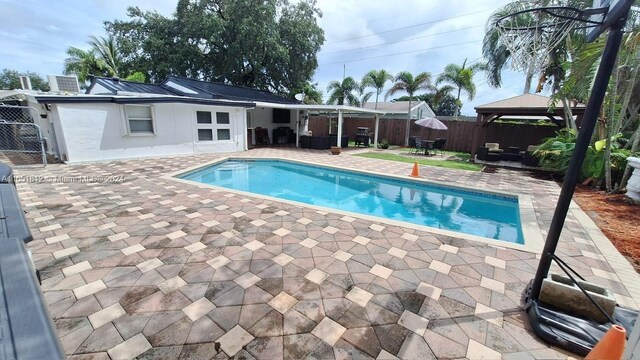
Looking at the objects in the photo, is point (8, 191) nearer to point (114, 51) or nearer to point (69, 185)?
point (69, 185)

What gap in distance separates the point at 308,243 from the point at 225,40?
19.2 metres

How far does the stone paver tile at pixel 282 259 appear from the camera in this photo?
3143 millimetres

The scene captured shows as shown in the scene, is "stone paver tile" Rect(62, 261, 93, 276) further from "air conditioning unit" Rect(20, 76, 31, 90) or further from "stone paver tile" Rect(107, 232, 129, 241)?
"air conditioning unit" Rect(20, 76, 31, 90)

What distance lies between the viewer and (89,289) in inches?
101

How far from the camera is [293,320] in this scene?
2.26 metres

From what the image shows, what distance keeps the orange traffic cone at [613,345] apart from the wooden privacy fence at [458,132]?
44.8 feet

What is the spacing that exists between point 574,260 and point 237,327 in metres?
4.22

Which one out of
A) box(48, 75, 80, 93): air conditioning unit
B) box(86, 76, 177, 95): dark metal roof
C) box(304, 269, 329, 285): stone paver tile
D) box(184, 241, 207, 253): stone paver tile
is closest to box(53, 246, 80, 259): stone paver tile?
box(184, 241, 207, 253): stone paver tile

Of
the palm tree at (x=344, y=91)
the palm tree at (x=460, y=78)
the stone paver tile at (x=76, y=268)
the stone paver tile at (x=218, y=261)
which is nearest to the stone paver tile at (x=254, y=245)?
the stone paver tile at (x=218, y=261)

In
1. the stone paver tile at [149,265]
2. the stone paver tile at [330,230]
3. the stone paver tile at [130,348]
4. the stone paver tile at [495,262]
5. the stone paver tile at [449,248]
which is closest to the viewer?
the stone paver tile at [130,348]

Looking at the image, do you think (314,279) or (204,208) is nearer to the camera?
(314,279)

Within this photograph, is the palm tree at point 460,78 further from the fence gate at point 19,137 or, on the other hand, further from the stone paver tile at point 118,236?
the fence gate at point 19,137

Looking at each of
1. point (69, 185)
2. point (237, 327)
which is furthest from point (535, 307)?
point (69, 185)

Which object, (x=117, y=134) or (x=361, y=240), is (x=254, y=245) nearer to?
(x=361, y=240)
